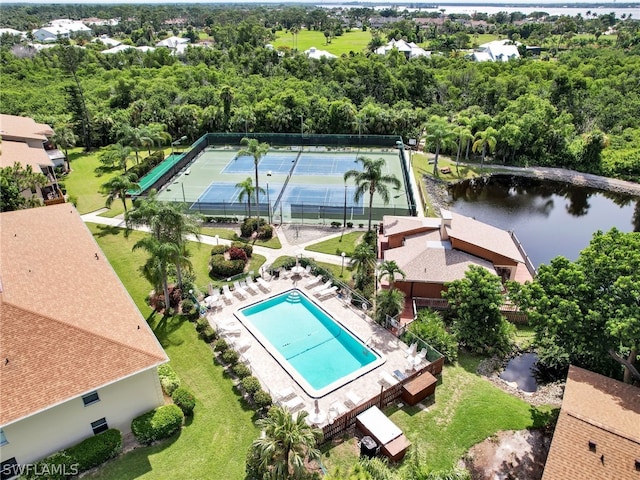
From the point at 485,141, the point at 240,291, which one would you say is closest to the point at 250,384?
the point at 240,291

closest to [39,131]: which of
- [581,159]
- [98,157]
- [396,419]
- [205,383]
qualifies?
[98,157]

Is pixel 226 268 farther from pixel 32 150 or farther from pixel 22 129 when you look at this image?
pixel 22 129

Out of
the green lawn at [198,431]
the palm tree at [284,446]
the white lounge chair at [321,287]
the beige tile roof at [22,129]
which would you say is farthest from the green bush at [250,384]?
the beige tile roof at [22,129]

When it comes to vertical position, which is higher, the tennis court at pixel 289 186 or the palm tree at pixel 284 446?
the palm tree at pixel 284 446

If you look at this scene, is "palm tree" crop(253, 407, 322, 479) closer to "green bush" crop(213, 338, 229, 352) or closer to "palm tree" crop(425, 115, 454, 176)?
"green bush" crop(213, 338, 229, 352)

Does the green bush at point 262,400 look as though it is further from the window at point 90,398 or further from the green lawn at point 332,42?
the green lawn at point 332,42

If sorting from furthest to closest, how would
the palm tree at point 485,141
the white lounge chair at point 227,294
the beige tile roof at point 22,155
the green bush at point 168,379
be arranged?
the palm tree at point 485,141 → the beige tile roof at point 22,155 → the white lounge chair at point 227,294 → the green bush at point 168,379
